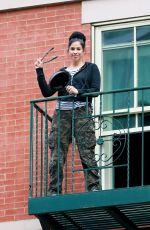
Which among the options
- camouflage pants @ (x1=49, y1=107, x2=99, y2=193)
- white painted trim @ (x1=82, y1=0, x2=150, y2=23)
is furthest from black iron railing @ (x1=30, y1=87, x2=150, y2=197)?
white painted trim @ (x1=82, y1=0, x2=150, y2=23)

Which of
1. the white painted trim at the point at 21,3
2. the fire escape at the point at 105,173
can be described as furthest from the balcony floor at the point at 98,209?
the white painted trim at the point at 21,3

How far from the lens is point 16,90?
1698 centimetres

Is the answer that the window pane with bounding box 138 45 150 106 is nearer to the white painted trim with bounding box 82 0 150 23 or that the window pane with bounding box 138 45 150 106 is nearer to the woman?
the white painted trim with bounding box 82 0 150 23

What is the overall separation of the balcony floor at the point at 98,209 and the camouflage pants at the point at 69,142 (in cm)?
28

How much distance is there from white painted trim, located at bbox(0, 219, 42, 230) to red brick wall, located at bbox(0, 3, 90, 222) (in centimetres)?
7

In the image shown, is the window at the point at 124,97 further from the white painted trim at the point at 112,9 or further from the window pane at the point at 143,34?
the white painted trim at the point at 112,9

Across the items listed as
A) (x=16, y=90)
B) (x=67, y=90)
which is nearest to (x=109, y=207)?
(x=67, y=90)

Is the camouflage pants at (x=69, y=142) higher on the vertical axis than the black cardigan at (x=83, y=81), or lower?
lower

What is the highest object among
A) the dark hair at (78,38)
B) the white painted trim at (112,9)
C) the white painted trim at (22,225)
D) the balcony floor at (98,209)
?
the white painted trim at (112,9)

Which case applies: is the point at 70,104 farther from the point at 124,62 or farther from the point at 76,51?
the point at 124,62

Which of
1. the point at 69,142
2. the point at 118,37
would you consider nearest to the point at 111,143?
the point at 69,142

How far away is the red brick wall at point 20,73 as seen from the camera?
16.5 metres

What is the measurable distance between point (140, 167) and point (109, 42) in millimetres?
1764

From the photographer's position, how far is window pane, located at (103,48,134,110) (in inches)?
656
